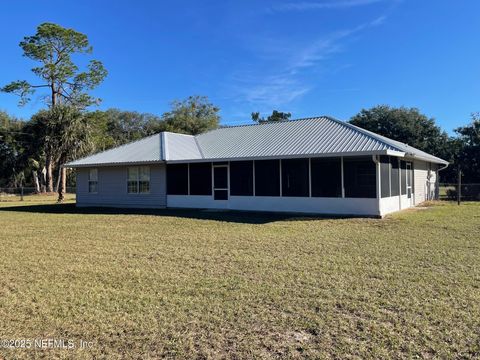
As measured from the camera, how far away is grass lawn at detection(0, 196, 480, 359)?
3861 mm

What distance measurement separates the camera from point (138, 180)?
20203 millimetres

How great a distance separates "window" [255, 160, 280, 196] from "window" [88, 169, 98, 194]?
9883 millimetres

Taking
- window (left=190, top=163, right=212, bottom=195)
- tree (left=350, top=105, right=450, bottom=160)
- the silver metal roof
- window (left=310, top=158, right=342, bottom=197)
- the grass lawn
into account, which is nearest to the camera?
the grass lawn

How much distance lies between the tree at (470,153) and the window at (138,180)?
26043 millimetres

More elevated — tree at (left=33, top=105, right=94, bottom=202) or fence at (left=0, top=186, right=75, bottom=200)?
tree at (left=33, top=105, right=94, bottom=202)

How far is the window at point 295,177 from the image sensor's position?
609 inches

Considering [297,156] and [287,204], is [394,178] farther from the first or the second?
[287,204]

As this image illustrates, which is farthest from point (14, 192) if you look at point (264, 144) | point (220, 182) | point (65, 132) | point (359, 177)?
point (359, 177)

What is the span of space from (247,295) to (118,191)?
1688 cm

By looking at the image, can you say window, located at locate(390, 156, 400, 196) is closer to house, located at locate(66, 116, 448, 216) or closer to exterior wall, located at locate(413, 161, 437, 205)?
house, located at locate(66, 116, 448, 216)

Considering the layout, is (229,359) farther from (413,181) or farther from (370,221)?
(413,181)

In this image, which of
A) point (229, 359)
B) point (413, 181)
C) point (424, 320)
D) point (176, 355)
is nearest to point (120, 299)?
point (176, 355)

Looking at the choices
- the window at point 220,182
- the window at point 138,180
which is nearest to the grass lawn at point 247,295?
the window at point 220,182

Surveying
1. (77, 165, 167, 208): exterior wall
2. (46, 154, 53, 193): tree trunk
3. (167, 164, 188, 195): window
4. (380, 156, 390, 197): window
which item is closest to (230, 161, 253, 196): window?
(167, 164, 188, 195): window
